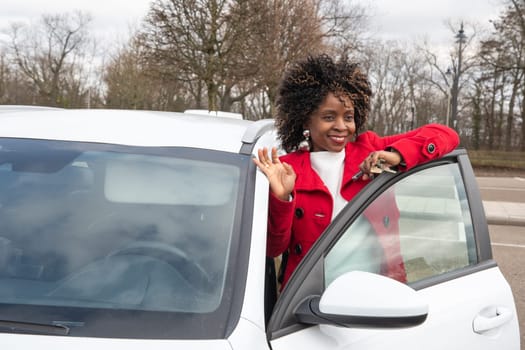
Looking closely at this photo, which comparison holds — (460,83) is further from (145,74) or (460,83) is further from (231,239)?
(231,239)

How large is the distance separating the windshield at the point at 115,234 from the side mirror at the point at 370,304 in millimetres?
281

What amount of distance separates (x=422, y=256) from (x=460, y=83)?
4164 cm

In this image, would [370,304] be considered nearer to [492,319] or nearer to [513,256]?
[492,319]

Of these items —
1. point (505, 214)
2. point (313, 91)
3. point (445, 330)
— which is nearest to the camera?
point (445, 330)

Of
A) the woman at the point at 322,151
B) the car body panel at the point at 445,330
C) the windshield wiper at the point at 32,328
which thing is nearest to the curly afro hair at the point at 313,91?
the woman at the point at 322,151

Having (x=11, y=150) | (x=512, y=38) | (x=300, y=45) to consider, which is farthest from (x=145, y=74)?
(x=512, y=38)

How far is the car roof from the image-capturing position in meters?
1.81

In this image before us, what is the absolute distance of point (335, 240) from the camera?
1623 millimetres

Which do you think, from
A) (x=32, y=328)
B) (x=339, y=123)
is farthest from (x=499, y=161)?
(x=32, y=328)

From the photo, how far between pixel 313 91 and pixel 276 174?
523mm

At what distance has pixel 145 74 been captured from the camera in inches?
706

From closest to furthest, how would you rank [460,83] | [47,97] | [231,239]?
[231,239] < [460,83] < [47,97]

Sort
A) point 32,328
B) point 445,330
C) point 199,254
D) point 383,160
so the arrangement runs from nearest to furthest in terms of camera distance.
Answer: point 32,328, point 199,254, point 445,330, point 383,160

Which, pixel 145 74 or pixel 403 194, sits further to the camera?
pixel 145 74
